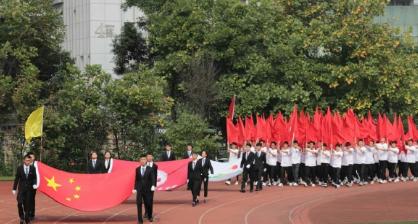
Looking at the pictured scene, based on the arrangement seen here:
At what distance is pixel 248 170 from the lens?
27.6 m

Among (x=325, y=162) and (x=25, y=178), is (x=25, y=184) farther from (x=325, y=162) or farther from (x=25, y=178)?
(x=325, y=162)

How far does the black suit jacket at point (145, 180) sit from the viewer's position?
19.5 metres

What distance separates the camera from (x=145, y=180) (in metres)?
19.6

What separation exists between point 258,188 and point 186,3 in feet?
51.4

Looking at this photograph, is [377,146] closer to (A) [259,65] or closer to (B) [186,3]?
(A) [259,65]

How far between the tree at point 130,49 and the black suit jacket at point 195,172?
24.3 meters

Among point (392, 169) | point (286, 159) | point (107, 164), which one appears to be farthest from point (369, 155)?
point (107, 164)

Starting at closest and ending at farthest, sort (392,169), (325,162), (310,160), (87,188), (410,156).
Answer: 1. (87,188)
2. (325,162)
3. (310,160)
4. (392,169)
5. (410,156)

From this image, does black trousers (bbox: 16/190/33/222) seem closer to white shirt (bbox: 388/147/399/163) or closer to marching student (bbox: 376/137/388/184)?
marching student (bbox: 376/137/388/184)

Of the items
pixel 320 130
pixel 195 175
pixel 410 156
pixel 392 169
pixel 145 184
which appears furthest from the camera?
pixel 410 156

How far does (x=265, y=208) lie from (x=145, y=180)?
453cm

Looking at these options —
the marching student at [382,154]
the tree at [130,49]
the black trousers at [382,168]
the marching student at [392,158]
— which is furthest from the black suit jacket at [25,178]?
the tree at [130,49]

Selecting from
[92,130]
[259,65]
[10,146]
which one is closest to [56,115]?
[92,130]

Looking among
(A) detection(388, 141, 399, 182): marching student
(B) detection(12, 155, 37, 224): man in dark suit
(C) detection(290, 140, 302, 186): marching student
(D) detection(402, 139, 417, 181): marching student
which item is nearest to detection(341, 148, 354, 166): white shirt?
(C) detection(290, 140, 302, 186): marching student
